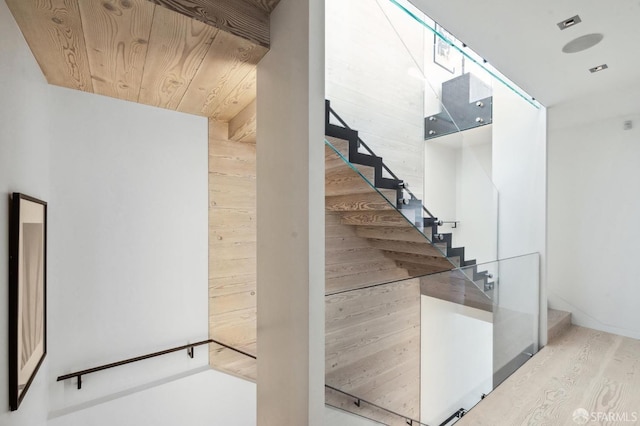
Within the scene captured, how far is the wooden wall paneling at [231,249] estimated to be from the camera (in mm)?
2674

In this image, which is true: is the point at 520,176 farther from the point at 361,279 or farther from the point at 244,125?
the point at 244,125

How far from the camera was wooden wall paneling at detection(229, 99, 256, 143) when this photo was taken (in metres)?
2.25

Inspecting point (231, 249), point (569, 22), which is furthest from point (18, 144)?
point (569, 22)

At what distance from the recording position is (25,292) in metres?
1.42

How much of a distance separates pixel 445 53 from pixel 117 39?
2.10 m

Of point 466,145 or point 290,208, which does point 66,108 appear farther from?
point 466,145

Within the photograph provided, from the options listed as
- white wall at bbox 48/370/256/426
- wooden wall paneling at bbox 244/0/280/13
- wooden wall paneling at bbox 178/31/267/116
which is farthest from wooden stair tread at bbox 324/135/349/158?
white wall at bbox 48/370/256/426

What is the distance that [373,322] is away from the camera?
178 cm

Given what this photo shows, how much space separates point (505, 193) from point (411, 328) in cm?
190

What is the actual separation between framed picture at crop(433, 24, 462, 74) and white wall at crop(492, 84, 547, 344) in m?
1.11

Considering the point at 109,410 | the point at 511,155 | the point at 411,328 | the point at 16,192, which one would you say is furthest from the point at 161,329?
the point at 511,155

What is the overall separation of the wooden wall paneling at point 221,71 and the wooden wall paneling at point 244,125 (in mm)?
58

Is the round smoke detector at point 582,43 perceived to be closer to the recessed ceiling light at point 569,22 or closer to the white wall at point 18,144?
the recessed ceiling light at point 569,22

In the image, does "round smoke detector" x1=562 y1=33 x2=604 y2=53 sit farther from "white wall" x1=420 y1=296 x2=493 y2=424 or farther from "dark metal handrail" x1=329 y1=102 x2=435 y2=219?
"white wall" x1=420 y1=296 x2=493 y2=424
